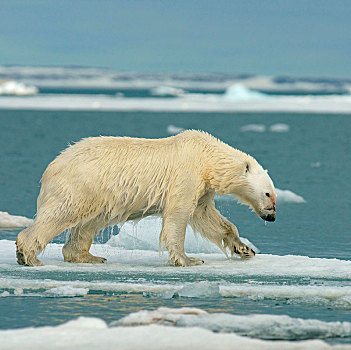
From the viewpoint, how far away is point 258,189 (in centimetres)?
847

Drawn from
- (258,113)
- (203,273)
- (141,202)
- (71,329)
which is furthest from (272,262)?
(258,113)

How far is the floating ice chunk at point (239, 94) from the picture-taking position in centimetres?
6865

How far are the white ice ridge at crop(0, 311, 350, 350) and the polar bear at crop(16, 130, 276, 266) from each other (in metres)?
2.68

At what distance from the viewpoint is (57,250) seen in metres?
9.42

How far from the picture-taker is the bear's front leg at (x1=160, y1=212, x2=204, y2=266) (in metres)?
8.30

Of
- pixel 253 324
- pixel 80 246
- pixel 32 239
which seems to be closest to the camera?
pixel 253 324

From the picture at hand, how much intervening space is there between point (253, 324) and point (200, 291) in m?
1.16

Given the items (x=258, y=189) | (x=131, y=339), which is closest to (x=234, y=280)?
(x=258, y=189)

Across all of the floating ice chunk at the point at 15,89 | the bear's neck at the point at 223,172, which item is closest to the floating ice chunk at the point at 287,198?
the bear's neck at the point at 223,172

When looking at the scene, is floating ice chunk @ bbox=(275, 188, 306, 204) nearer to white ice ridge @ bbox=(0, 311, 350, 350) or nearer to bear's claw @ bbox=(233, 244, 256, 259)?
bear's claw @ bbox=(233, 244, 256, 259)

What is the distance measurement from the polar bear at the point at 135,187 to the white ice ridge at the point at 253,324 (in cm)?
246

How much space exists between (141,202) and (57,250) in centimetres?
152

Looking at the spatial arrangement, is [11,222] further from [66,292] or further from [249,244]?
[66,292]

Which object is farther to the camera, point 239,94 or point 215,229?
point 239,94
